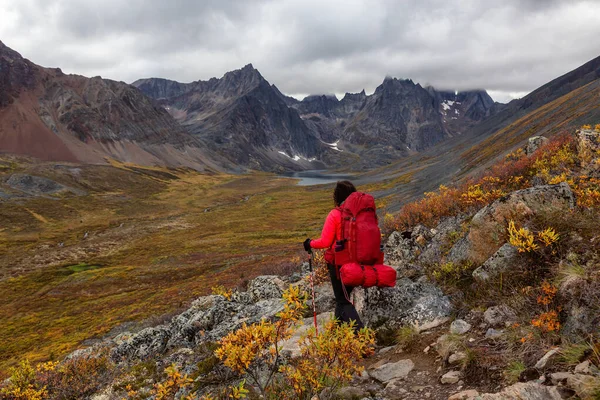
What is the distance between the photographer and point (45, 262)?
47125 millimetres

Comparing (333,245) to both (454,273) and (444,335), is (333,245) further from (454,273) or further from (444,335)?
(454,273)

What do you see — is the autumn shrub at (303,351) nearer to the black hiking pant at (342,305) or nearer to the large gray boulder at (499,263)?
the black hiking pant at (342,305)

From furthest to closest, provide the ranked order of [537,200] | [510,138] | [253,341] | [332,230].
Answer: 1. [510,138]
2. [537,200]
3. [332,230]
4. [253,341]

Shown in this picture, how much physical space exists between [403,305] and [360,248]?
2.89 m

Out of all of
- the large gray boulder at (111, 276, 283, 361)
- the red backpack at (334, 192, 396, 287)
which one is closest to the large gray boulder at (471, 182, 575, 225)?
the red backpack at (334, 192, 396, 287)

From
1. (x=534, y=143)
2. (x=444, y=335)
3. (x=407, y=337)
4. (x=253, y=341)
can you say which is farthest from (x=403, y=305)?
(x=534, y=143)

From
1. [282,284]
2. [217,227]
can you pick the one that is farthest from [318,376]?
[217,227]

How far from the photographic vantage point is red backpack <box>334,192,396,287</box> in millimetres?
6555

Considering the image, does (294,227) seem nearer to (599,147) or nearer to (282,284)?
(282,284)

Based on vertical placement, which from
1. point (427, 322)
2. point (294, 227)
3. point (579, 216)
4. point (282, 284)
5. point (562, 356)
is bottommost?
point (294, 227)

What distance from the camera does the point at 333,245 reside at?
7.07 metres

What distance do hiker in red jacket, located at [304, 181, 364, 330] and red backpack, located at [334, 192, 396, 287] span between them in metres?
0.19

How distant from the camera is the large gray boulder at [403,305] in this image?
303 inches

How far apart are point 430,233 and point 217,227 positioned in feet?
186
